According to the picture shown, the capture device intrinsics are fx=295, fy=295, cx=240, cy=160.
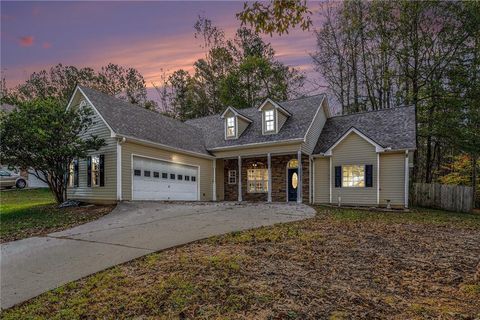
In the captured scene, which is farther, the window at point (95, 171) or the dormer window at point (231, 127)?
the dormer window at point (231, 127)

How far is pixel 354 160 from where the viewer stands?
15.2 m

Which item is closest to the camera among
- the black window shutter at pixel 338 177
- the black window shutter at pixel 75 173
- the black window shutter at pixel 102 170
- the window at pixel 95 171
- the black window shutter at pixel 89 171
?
the black window shutter at pixel 102 170

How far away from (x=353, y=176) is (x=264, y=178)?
217 inches

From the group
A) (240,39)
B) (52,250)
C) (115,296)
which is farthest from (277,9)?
(240,39)

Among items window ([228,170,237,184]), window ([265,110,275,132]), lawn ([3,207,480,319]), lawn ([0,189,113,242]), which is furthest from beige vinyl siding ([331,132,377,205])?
lawn ([0,189,113,242])

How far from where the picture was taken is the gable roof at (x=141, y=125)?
1367 centimetres

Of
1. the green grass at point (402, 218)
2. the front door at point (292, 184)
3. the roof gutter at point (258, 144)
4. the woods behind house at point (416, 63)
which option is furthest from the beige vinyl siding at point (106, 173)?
the woods behind house at point (416, 63)

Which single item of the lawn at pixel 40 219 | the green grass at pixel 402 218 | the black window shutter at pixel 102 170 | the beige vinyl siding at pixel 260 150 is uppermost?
the beige vinyl siding at pixel 260 150

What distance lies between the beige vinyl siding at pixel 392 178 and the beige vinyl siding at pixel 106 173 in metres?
12.6

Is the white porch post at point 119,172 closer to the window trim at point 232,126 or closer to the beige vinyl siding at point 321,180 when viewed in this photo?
the window trim at point 232,126

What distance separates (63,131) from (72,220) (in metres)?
4.53

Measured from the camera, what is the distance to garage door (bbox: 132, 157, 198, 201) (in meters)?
13.7

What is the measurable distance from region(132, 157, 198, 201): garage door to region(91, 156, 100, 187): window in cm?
171

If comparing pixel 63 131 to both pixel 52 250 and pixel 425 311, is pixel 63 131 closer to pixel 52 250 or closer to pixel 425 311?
pixel 52 250
